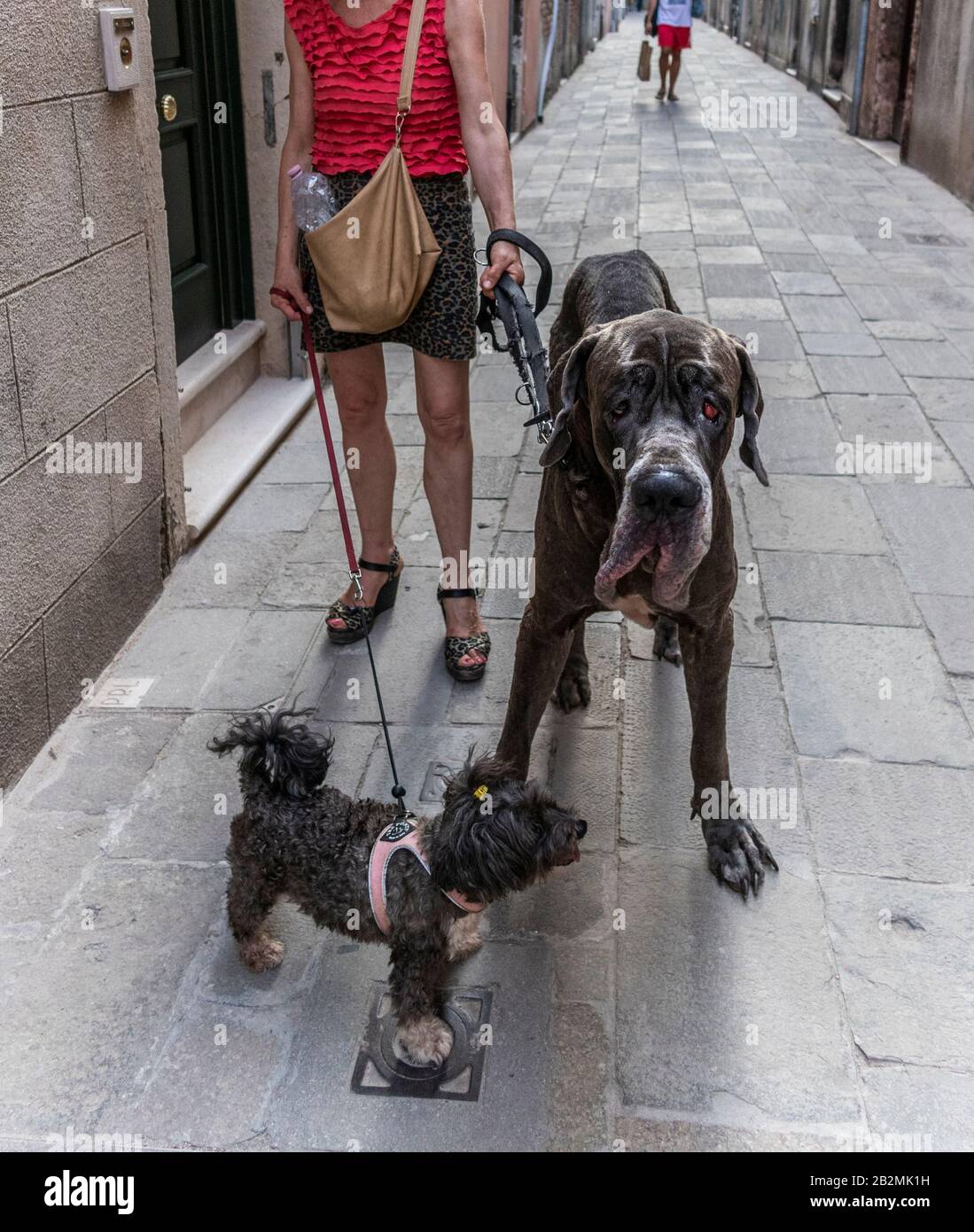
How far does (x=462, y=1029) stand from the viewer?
98.5 inches

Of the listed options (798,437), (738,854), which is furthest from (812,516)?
(738,854)

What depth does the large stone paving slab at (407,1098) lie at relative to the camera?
7.40 ft

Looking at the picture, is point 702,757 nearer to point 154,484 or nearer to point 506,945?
point 506,945

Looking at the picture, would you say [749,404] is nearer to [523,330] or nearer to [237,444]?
[523,330]

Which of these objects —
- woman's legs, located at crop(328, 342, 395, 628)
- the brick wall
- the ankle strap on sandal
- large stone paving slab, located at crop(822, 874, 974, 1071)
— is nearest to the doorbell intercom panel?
the brick wall

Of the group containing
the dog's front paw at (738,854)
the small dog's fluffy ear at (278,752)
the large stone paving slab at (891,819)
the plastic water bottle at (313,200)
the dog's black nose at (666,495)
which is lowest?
the large stone paving slab at (891,819)

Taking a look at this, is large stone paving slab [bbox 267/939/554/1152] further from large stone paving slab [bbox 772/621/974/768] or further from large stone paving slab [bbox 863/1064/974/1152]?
large stone paving slab [bbox 772/621/974/768]

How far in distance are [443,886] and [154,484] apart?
7.85 feet

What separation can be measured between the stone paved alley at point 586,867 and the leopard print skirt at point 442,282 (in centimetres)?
101

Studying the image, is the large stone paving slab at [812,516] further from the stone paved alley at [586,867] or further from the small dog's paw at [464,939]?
the small dog's paw at [464,939]

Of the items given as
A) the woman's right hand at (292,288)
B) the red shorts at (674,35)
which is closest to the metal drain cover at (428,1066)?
the woman's right hand at (292,288)

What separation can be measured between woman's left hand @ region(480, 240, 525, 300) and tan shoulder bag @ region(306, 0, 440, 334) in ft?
0.69

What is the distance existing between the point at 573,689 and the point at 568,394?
3.71 ft

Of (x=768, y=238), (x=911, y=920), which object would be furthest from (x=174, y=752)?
(x=768, y=238)
